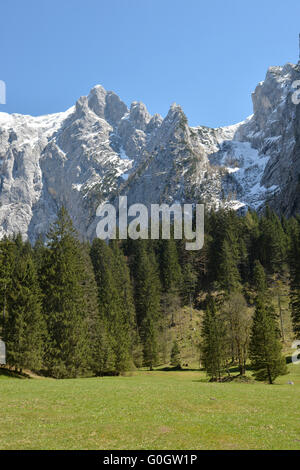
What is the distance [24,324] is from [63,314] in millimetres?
6220

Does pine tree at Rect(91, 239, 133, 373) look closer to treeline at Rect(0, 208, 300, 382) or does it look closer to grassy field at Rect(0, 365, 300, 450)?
treeline at Rect(0, 208, 300, 382)

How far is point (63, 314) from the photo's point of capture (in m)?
46.6

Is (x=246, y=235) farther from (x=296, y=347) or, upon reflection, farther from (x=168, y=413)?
(x=168, y=413)

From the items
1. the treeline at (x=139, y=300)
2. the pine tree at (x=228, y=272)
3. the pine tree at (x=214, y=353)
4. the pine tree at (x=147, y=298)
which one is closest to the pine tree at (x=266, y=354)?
the treeline at (x=139, y=300)

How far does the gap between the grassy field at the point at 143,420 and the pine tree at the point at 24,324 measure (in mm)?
13453

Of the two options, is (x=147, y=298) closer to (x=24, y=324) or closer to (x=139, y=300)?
(x=139, y=300)

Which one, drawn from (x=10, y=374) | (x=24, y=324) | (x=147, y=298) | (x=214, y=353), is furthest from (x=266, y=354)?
(x=147, y=298)

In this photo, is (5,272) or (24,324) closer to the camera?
(24,324)

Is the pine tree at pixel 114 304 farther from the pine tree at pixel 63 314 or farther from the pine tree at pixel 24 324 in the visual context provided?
the pine tree at pixel 24 324

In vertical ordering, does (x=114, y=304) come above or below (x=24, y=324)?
below

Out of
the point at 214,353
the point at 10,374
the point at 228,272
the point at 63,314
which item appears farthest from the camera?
the point at 228,272

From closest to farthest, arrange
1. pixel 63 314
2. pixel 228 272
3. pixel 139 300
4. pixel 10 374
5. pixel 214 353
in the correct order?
pixel 10 374, pixel 63 314, pixel 214 353, pixel 228 272, pixel 139 300

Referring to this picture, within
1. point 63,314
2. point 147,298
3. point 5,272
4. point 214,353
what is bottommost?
point 214,353
